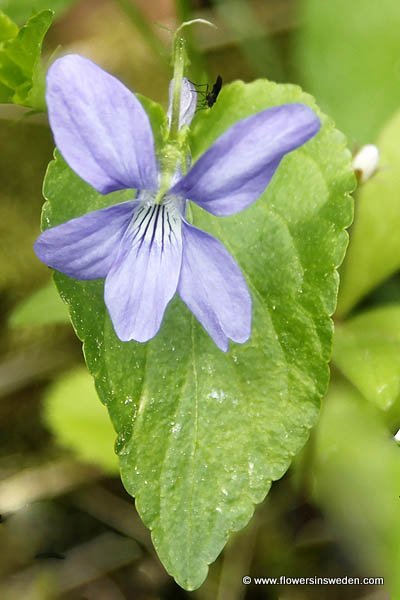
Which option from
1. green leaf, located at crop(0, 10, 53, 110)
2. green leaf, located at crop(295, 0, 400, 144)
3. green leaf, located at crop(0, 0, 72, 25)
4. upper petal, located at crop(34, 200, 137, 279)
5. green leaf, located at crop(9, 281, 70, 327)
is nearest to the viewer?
upper petal, located at crop(34, 200, 137, 279)

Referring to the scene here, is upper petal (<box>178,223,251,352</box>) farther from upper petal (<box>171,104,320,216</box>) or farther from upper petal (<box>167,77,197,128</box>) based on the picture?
upper petal (<box>167,77,197,128</box>)

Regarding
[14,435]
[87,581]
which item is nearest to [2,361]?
[14,435]

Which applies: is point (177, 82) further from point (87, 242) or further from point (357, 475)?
point (357, 475)

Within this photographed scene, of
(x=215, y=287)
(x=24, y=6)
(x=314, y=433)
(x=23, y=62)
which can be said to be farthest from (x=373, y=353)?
(x=24, y=6)

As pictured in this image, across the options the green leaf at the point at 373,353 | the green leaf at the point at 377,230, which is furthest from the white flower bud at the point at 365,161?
the green leaf at the point at 373,353

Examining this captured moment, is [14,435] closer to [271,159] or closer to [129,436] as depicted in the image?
[129,436]

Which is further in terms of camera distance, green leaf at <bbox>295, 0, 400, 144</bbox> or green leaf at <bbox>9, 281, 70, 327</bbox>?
green leaf at <bbox>295, 0, 400, 144</bbox>

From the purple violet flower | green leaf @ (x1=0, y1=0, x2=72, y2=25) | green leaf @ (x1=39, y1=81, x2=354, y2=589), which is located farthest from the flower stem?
green leaf @ (x1=0, y1=0, x2=72, y2=25)

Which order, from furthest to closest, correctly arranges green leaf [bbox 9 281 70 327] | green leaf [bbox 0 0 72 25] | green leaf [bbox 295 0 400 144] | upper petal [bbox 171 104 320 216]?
green leaf [bbox 295 0 400 144] < green leaf [bbox 9 281 70 327] < green leaf [bbox 0 0 72 25] < upper petal [bbox 171 104 320 216]

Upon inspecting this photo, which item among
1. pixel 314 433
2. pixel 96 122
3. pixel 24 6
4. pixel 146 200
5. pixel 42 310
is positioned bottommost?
pixel 42 310
